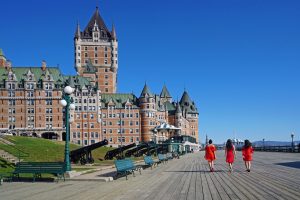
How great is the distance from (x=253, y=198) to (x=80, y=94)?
11101 centimetres

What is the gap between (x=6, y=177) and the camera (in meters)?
20.5

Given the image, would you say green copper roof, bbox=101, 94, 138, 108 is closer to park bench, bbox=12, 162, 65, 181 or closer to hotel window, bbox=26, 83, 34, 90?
hotel window, bbox=26, 83, 34, 90

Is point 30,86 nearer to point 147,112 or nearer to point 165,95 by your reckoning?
point 147,112

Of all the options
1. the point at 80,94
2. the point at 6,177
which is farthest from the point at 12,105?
the point at 6,177

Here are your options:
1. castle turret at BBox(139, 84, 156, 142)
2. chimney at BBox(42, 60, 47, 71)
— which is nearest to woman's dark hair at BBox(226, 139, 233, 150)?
castle turret at BBox(139, 84, 156, 142)

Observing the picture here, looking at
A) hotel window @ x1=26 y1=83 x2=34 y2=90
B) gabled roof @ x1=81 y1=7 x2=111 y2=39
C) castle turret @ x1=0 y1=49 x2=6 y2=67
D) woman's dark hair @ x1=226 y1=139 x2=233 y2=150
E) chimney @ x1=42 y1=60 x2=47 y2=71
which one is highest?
gabled roof @ x1=81 y1=7 x2=111 y2=39

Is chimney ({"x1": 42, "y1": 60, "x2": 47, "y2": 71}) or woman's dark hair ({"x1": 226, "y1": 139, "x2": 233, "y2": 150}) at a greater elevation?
chimney ({"x1": 42, "y1": 60, "x2": 47, "y2": 71})

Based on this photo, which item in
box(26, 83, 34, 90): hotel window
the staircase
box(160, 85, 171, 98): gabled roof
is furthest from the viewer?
box(160, 85, 171, 98): gabled roof

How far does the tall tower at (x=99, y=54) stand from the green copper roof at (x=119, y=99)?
12221mm

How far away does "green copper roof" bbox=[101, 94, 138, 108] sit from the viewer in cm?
12746

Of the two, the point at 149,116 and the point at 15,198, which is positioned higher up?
the point at 149,116

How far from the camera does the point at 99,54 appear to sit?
469ft

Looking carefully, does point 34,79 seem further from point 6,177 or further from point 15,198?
point 15,198

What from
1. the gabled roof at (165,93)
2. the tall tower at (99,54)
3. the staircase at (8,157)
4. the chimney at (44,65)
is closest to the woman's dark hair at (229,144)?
the staircase at (8,157)
